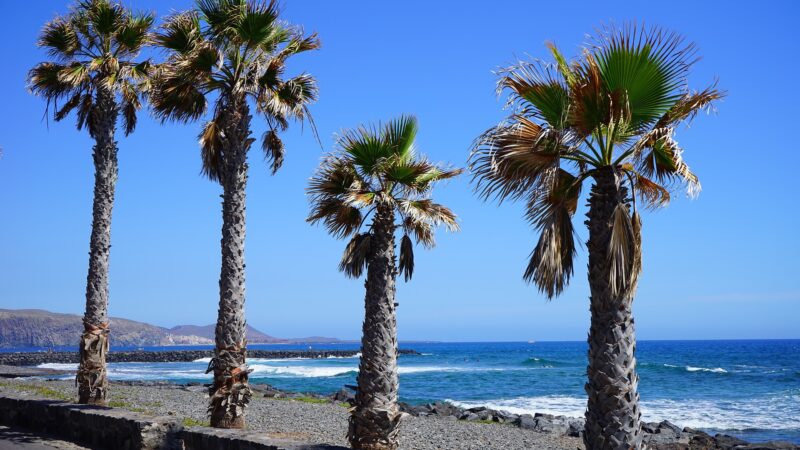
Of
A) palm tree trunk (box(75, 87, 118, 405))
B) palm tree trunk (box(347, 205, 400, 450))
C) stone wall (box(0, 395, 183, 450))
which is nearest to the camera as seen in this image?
palm tree trunk (box(347, 205, 400, 450))

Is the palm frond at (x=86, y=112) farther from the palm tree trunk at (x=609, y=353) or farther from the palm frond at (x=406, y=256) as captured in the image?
the palm tree trunk at (x=609, y=353)

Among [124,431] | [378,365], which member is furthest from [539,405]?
[378,365]

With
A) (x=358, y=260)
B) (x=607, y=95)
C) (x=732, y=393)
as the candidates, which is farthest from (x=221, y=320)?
(x=732, y=393)

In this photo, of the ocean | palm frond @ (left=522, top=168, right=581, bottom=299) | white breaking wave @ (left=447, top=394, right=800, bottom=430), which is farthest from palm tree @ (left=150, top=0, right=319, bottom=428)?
white breaking wave @ (left=447, top=394, right=800, bottom=430)

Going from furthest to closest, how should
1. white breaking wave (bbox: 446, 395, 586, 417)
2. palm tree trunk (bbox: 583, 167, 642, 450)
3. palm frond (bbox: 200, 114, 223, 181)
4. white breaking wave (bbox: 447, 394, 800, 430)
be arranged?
white breaking wave (bbox: 446, 395, 586, 417) → white breaking wave (bbox: 447, 394, 800, 430) → palm frond (bbox: 200, 114, 223, 181) → palm tree trunk (bbox: 583, 167, 642, 450)

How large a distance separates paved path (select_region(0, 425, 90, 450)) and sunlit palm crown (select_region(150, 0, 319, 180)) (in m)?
4.87

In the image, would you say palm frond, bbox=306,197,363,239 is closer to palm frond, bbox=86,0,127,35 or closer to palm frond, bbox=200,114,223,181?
palm frond, bbox=200,114,223,181

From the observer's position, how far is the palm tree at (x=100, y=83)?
1491 cm

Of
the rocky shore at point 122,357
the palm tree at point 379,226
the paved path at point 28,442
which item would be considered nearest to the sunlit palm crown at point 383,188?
the palm tree at point 379,226

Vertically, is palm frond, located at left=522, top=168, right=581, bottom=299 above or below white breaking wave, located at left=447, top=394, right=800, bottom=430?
above

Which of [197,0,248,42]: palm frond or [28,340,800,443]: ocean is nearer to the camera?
[197,0,248,42]: palm frond

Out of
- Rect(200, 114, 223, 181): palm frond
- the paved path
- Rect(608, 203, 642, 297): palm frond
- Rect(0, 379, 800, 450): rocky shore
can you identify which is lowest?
Rect(0, 379, 800, 450): rocky shore

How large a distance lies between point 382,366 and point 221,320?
10.8ft

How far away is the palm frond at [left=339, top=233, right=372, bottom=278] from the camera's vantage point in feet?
Result: 32.6
